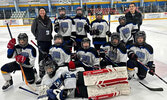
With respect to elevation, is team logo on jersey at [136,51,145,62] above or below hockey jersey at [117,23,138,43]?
below

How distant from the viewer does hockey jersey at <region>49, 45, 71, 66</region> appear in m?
2.18

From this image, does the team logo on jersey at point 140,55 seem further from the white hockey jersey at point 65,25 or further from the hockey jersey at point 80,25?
the white hockey jersey at point 65,25

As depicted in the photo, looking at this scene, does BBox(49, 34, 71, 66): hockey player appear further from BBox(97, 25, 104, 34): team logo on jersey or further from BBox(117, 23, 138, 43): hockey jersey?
BBox(117, 23, 138, 43): hockey jersey

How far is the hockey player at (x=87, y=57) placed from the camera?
225 cm

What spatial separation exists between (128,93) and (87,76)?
594mm

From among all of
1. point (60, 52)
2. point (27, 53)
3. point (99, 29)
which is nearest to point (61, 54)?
point (60, 52)

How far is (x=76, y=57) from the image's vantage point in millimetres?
2309

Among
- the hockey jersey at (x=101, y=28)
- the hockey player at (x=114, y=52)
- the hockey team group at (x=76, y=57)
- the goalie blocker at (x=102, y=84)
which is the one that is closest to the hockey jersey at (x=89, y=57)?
the hockey team group at (x=76, y=57)

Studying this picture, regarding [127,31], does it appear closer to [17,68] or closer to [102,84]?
[102,84]

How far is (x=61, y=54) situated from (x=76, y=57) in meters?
0.26

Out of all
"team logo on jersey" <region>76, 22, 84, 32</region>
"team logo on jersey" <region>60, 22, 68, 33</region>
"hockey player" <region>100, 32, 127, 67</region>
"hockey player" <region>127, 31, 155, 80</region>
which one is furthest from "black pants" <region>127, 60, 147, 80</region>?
"team logo on jersey" <region>60, 22, 68, 33</region>

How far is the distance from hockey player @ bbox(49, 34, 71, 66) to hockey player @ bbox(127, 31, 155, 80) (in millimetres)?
968

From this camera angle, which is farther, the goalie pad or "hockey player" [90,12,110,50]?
"hockey player" [90,12,110,50]

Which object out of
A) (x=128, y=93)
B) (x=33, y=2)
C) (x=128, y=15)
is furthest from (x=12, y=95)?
(x=33, y=2)
